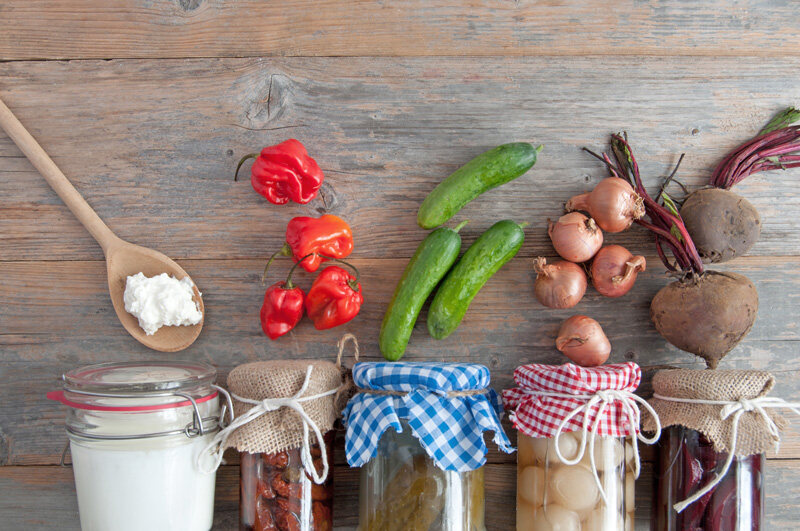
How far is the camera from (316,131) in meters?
1.42

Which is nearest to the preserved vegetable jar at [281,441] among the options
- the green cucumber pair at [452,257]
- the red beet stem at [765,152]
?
the green cucumber pair at [452,257]

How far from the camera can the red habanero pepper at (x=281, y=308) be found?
133 cm

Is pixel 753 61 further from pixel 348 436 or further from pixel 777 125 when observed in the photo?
pixel 348 436

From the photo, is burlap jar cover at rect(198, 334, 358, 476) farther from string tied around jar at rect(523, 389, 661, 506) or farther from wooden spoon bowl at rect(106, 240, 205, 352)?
string tied around jar at rect(523, 389, 661, 506)

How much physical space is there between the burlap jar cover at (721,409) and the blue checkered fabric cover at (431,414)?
1.26 ft

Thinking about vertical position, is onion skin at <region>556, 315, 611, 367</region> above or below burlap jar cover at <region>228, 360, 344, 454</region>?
above

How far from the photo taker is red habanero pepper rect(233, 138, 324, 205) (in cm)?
133

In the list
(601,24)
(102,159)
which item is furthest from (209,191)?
(601,24)

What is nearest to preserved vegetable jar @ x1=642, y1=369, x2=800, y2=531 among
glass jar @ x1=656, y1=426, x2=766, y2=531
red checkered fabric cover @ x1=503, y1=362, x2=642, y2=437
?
glass jar @ x1=656, y1=426, x2=766, y2=531

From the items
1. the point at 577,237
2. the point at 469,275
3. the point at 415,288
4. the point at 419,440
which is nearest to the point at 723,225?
the point at 577,237

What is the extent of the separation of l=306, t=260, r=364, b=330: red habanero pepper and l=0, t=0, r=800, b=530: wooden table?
7 cm

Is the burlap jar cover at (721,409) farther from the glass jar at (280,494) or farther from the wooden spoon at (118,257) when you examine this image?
the wooden spoon at (118,257)

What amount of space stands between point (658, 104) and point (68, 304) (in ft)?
5.10

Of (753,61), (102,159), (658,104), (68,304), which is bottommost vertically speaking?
(68,304)
